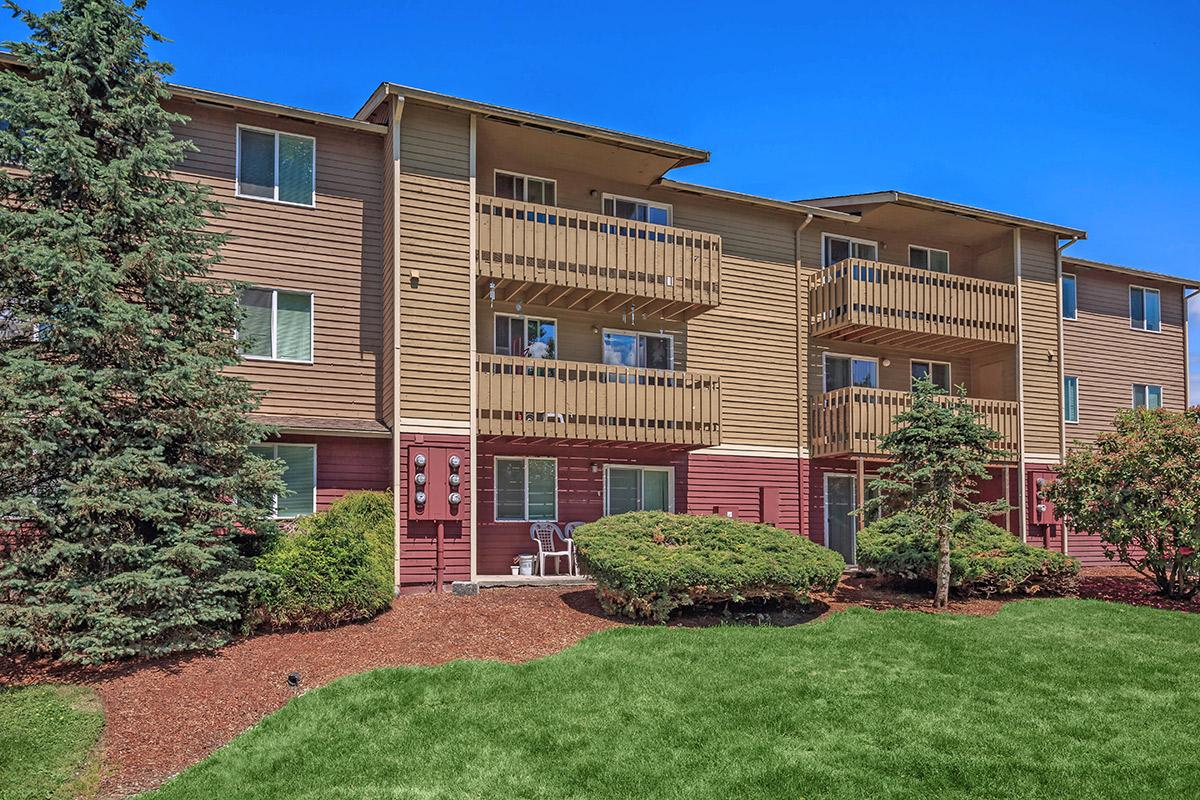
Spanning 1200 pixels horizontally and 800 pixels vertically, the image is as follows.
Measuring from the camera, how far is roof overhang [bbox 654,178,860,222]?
18.7 meters

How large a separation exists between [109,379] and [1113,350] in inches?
955

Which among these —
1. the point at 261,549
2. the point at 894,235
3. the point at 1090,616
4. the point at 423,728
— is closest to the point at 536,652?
the point at 423,728

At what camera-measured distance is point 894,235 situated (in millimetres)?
21891

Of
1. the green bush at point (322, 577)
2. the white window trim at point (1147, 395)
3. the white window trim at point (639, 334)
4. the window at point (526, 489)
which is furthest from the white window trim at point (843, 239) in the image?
the green bush at point (322, 577)

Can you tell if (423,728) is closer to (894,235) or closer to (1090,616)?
(1090,616)

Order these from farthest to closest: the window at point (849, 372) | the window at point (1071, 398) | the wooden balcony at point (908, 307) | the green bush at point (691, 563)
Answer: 1. the window at point (1071, 398)
2. the window at point (849, 372)
3. the wooden balcony at point (908, 307)
4. the green bush at point (691, 563)

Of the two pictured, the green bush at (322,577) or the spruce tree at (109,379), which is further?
the green bush at (322,577)

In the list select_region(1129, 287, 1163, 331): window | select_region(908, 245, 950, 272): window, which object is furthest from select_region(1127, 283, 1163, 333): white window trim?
select_region(908, 245, 950, 272): window

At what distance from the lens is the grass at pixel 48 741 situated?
761 centimetres

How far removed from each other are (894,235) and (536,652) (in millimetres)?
15246

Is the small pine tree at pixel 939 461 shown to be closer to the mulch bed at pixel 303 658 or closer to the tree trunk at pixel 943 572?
the tree trunk at pixel 943 572

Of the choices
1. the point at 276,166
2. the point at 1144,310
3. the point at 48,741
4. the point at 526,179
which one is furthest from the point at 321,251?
the point at 1144,310

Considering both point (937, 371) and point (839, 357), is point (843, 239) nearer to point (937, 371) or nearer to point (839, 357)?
point (839, 357)

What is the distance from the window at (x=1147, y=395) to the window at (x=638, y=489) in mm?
14793
